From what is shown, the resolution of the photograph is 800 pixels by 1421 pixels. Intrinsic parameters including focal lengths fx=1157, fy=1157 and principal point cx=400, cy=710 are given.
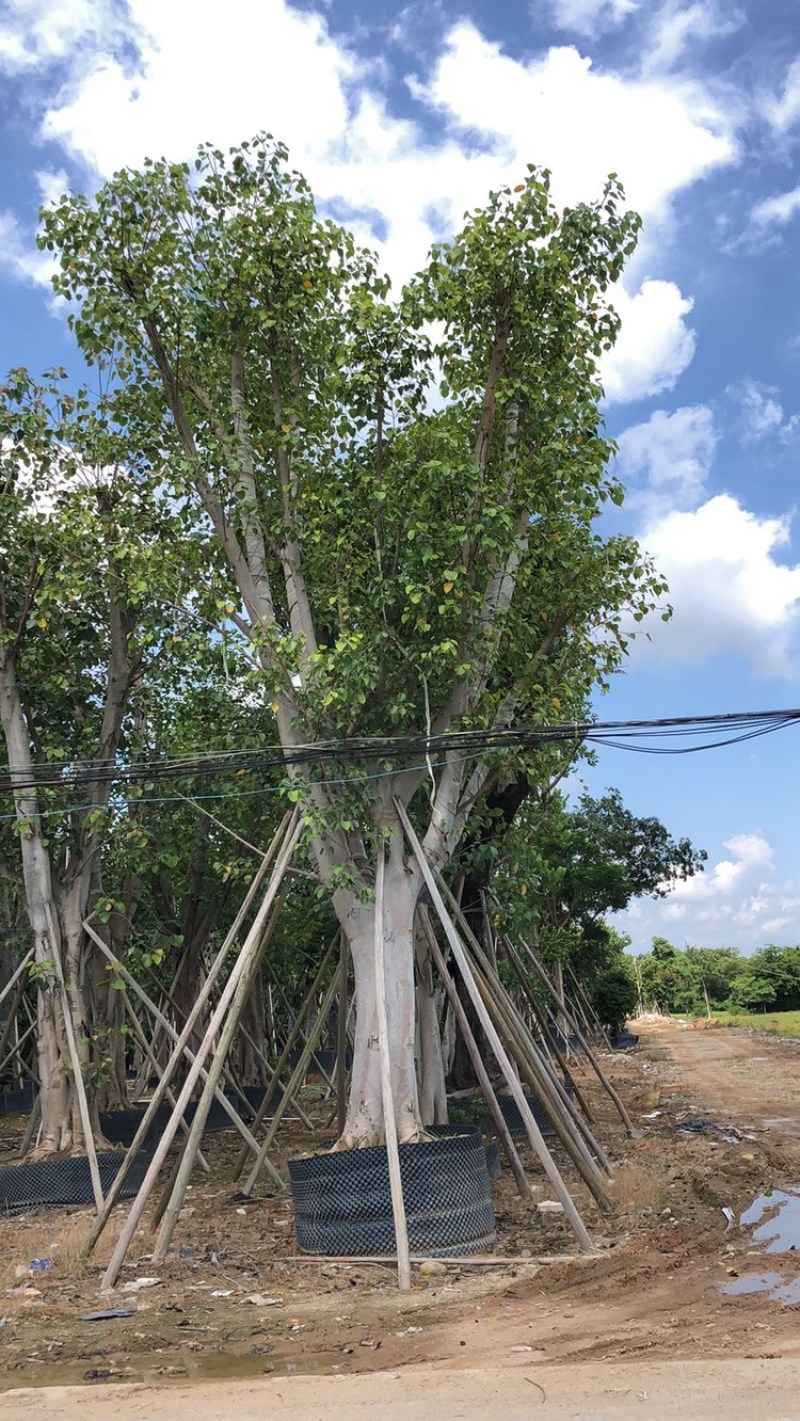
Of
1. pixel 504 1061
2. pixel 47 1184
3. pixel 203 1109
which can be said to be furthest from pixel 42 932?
pixel 504 1061

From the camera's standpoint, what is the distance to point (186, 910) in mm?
18188

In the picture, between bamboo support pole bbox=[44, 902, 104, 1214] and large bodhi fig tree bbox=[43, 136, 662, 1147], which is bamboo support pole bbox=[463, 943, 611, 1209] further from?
bamboo support pole bbox=[44, 902, 104, 1214]

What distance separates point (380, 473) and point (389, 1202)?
6251mm

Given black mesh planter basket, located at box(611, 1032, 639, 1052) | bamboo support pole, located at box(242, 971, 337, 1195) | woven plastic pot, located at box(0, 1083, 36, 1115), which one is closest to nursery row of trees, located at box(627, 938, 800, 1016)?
black mesh planter basket, located at box(611, 1032, 639, 1052)

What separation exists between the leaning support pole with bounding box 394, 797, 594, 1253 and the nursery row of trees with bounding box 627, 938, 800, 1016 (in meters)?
51.7

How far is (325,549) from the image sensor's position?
1096 centimetres

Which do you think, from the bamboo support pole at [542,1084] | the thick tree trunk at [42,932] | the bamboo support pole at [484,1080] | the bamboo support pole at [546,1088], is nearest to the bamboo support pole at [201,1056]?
the bamboo support pole at [546,1088]

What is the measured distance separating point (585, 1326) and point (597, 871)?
20.8 metres

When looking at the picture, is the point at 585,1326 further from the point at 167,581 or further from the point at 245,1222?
the point at 167,581

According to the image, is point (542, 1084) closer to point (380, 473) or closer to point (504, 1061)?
point (504, 1061)

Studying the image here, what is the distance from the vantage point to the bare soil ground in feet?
17.6

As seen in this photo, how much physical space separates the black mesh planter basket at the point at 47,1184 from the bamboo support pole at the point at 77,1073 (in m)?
→ 0.21

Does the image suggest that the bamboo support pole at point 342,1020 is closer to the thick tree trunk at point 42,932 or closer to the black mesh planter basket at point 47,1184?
the black mesh planter basket at point 47,1184

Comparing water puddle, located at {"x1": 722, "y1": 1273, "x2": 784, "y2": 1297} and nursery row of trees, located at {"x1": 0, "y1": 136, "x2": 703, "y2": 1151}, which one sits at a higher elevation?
nursery row of trees, located at {"x1": 0, "y1": 136, "x2": 703, "y2": 1151}
